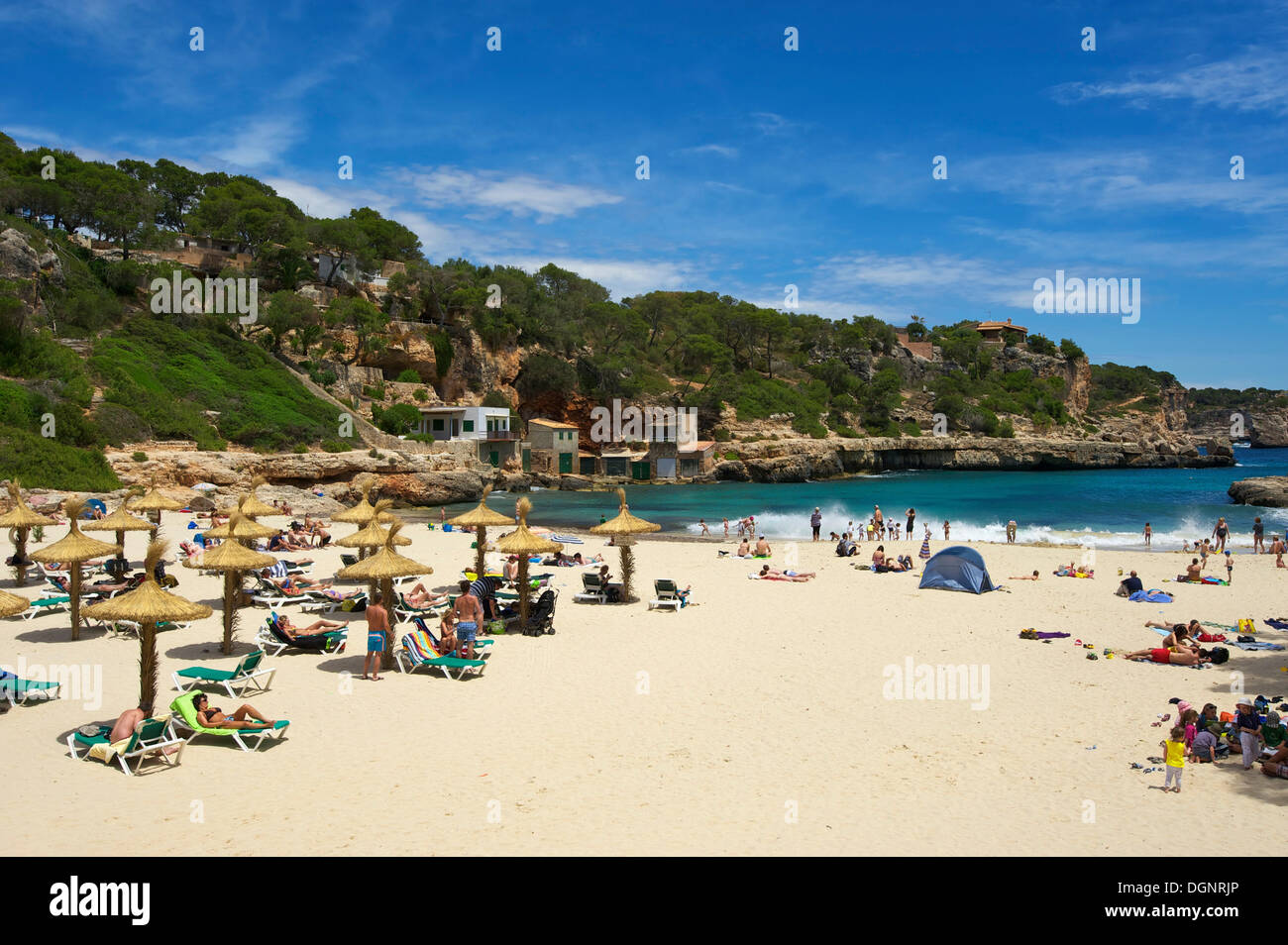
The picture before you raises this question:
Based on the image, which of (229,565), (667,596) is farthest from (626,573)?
(229,565)

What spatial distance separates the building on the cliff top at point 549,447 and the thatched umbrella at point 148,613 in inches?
2144

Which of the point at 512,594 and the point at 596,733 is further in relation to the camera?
the point at 512,594

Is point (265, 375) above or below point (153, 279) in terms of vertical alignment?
below

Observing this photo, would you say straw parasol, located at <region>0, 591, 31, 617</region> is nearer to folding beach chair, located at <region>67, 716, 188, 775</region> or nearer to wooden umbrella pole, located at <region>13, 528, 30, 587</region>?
folding beach chair, located at <region>67, 716, 188, 775</region>

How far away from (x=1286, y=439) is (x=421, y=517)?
198407 millimetres

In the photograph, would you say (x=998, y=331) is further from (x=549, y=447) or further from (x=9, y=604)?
(x=9, y=604)

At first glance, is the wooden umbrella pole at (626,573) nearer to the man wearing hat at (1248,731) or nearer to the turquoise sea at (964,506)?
the man wearing hat at (1248,731)

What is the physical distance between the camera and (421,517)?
3603 cm

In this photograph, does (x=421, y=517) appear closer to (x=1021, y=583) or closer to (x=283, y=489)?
(x=283, y=489)

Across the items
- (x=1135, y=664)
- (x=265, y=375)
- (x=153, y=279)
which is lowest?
(x=1135, y=664)

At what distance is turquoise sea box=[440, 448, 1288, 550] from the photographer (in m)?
34.4

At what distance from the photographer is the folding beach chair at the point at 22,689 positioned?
29.2 ft
